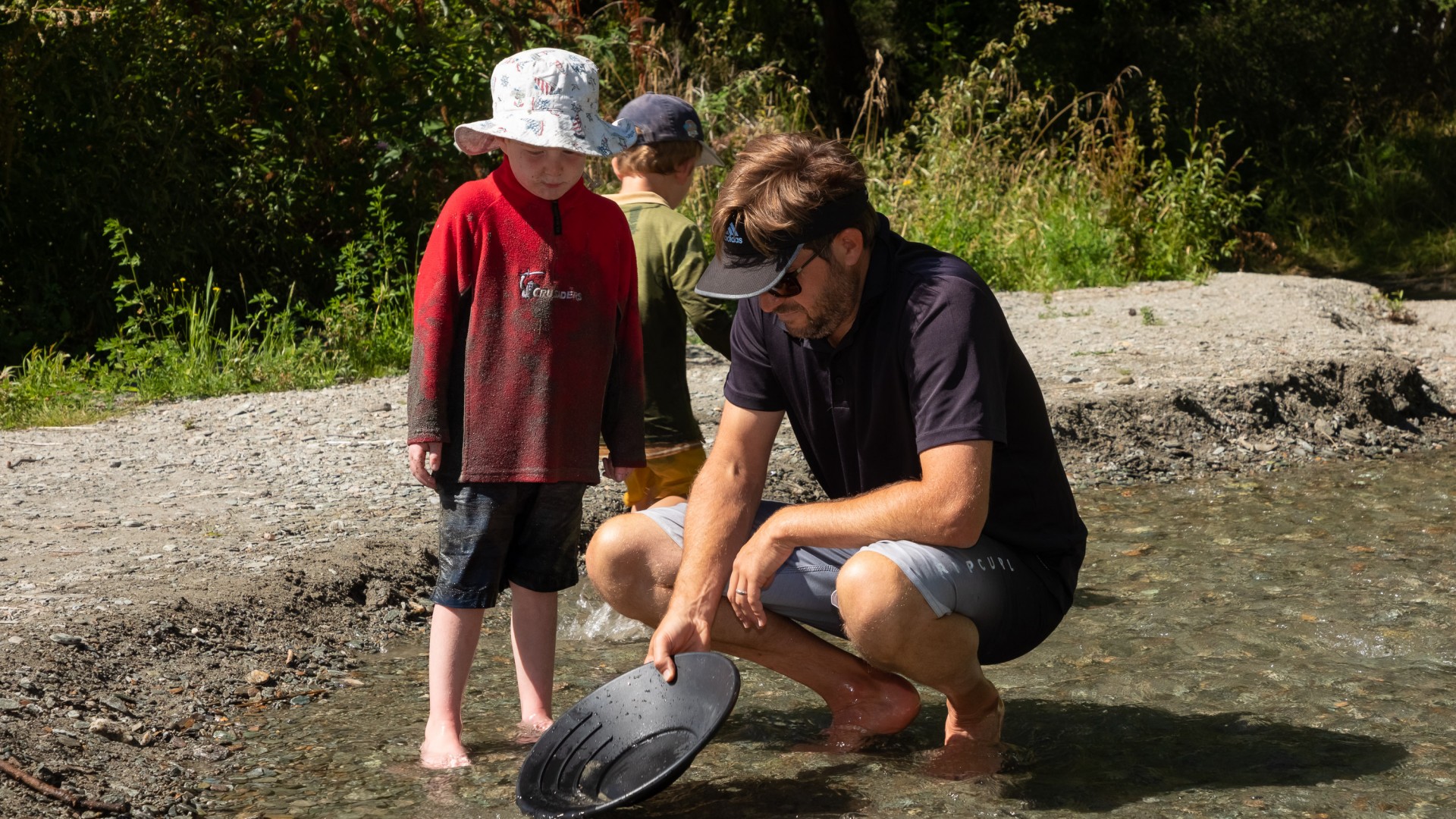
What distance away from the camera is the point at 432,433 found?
2.99m

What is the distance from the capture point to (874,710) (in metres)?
3.19

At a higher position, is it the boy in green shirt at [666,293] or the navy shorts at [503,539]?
the boy in green shirt at [666,293]

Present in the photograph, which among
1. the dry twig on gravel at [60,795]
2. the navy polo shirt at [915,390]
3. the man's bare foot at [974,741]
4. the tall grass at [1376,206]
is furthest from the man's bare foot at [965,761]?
the tall grass at [1376,206]

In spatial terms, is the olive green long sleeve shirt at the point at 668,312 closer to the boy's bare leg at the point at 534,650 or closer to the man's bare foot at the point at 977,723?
the boy's bare leg at the point at 534,650

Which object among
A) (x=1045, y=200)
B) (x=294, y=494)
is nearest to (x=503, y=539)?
(x=294, y=494)

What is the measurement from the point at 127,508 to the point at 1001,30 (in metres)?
13.2

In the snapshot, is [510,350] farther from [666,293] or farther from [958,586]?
[958,586]

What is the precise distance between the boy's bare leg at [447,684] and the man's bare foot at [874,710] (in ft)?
2.47

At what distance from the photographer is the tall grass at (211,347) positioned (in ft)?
22.0

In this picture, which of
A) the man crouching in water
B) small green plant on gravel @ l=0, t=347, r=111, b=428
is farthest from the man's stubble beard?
small green plant on gravel @ l=0, t=347, r=111, b=428

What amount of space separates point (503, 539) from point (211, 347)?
4.86m

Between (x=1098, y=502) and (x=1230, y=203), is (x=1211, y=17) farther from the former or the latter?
(x=1098, y=502)

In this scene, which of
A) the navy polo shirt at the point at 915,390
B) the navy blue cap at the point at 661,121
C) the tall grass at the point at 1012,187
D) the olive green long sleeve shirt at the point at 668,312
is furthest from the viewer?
the tall grass at the point at 1012,187

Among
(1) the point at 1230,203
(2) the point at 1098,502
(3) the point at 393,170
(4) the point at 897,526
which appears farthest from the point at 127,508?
(1) the point at 1230,203
